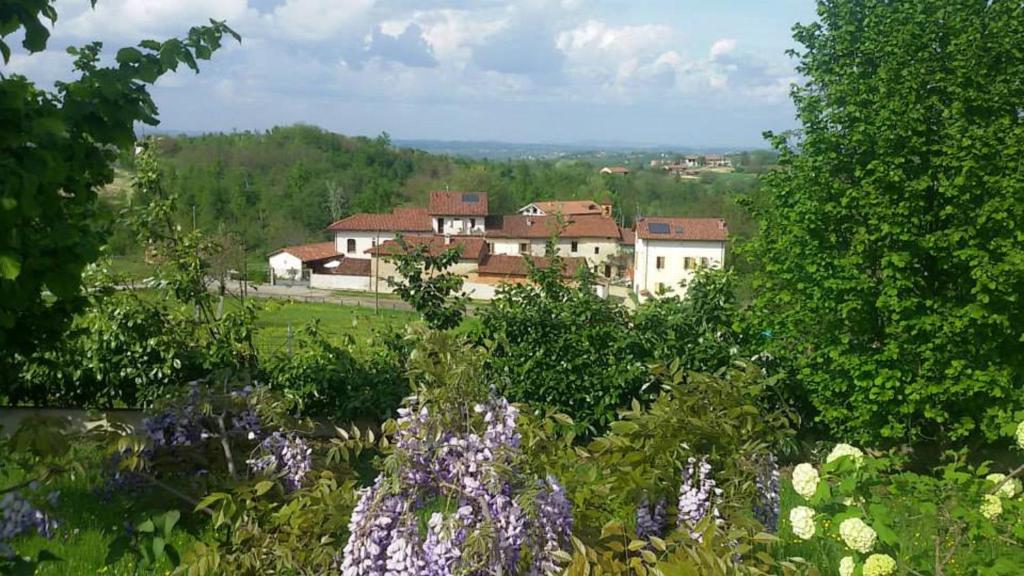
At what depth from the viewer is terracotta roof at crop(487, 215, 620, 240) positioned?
62.9 meters

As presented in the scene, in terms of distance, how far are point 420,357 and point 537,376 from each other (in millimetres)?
6170

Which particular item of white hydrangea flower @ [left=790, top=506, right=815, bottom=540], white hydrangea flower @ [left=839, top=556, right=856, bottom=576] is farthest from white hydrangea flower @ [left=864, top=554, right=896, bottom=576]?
white hydrangea flower @ [left=790, top=506, right=815, bottom=540]

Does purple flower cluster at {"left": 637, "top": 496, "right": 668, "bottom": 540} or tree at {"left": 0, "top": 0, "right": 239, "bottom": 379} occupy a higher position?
tree at {"left": 0, "top": 0, "right": 239, "bottom": 379}

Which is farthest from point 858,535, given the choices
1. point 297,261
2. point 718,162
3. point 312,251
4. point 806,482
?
point 718,162

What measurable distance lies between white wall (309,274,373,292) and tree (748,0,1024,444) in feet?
167

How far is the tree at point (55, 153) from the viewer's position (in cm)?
221

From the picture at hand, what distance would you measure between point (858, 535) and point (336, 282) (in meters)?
58.9

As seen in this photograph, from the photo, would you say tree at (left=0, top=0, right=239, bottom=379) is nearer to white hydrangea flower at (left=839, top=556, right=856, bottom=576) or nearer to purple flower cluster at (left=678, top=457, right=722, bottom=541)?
purple flower cluster at (left=678, top=457, right=722, bottom=541)

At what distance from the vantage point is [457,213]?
228 ft

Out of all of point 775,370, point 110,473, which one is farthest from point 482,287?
point 110,473

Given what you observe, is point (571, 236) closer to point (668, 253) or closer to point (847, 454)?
point (668, 253)

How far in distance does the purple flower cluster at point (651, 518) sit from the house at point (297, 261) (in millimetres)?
60601

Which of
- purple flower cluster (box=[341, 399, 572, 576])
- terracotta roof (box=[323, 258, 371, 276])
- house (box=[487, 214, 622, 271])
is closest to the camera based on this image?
purple flower cluster (box=[341, 399, 572, 576])

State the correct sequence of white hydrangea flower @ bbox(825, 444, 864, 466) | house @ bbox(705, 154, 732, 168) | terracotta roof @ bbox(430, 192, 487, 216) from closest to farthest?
1. white hydrangea flower @ bbox(825, 444, 864, 466)
2. terracotta roof @ bbox(430, 192, 487, 216)
3. house @ bbox(705, 154, 732, 168)
